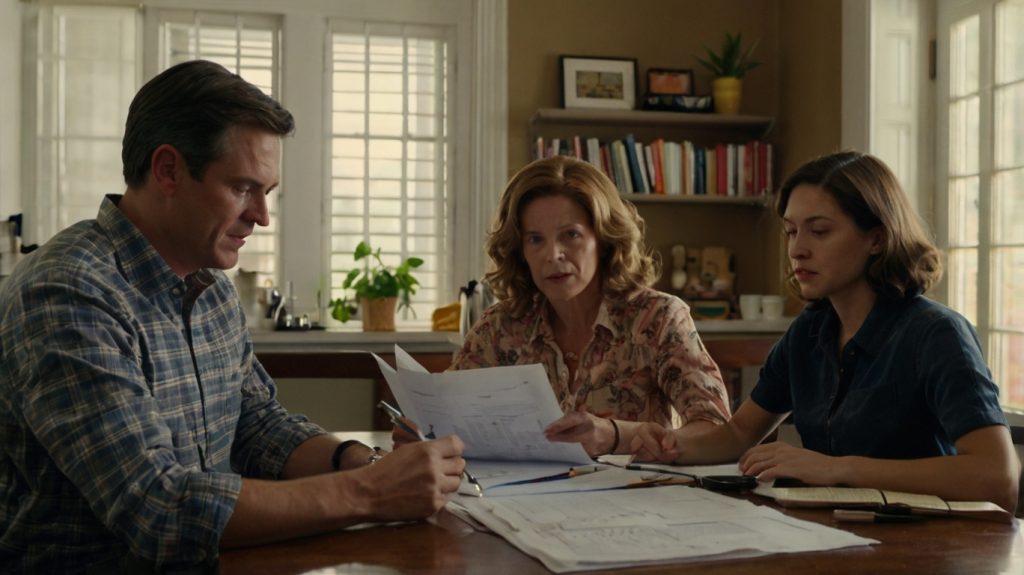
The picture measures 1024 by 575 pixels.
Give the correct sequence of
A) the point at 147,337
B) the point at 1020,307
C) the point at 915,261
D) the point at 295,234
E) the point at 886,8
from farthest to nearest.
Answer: the point at 295,234
the point at 886,8
the point at 1020,307
the point at 915,261
the point at 147,337

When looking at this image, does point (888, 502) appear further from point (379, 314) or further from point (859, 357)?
point (379, 314)

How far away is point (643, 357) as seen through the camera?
78.5 inches

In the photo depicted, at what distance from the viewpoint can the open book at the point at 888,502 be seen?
121 cm

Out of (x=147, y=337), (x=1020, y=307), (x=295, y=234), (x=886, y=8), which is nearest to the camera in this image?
(x=147, y=337)

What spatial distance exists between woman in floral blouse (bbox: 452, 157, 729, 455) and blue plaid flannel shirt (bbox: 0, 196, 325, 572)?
756mm

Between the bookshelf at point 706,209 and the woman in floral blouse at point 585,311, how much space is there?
2.25 m

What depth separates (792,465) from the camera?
4.50 feet

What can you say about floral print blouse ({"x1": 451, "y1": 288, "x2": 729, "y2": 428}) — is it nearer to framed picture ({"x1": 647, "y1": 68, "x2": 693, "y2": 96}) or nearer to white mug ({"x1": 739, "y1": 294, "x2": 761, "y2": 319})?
white mug ({"x1": 739, "y1": 294, "x2": 761, "y2": 319})

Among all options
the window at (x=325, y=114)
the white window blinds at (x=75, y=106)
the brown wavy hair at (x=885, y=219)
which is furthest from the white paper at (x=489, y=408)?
the white window blinds at (x=75, y=106)

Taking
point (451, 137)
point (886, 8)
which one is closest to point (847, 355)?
point (886, 8)

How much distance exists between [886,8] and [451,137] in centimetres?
186

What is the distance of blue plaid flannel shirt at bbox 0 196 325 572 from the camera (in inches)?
41.4

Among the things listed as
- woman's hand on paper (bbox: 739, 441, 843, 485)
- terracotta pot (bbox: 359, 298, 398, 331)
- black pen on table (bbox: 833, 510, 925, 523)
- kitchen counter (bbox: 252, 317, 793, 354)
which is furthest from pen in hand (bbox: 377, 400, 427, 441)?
terracotta pot (bbox: 359, 298, 398, 331)

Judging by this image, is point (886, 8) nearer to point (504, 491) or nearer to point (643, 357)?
point (643, 357)
